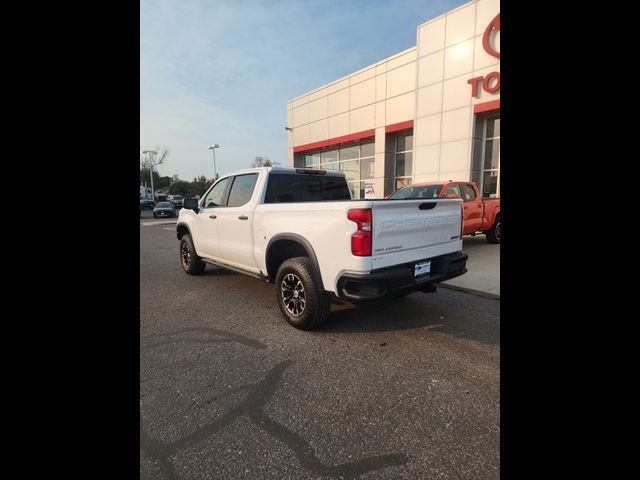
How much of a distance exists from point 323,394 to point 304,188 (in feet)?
10.6

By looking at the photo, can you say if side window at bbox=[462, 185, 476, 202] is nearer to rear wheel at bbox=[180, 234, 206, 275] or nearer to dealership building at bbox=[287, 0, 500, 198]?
dealership building at bbox=[287, 0, 500, 198]

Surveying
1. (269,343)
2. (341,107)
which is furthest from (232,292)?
(341,107)

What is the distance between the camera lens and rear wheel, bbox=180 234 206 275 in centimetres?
655

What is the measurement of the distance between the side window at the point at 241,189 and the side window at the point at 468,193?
6.02 meters

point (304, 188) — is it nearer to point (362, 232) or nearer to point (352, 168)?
point (362, 232)

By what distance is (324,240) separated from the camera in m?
3.57

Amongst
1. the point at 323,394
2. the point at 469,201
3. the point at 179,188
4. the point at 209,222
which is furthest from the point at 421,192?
the point at 179,188

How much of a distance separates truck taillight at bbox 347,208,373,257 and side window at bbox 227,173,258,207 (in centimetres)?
218

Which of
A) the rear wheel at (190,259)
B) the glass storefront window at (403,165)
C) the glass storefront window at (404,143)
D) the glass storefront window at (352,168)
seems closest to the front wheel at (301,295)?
the rear wheel at (190,259)

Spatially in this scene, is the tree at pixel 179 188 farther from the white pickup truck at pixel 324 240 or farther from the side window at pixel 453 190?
the white pickup truck at pixel 324 240

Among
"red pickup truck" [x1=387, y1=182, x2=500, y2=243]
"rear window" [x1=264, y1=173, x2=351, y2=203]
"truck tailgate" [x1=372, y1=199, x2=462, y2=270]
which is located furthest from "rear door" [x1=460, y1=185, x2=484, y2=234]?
"truck tailgate" [x1=372, y1=199, x2=462, y2=270]

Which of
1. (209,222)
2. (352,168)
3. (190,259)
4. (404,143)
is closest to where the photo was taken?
(209,222)
